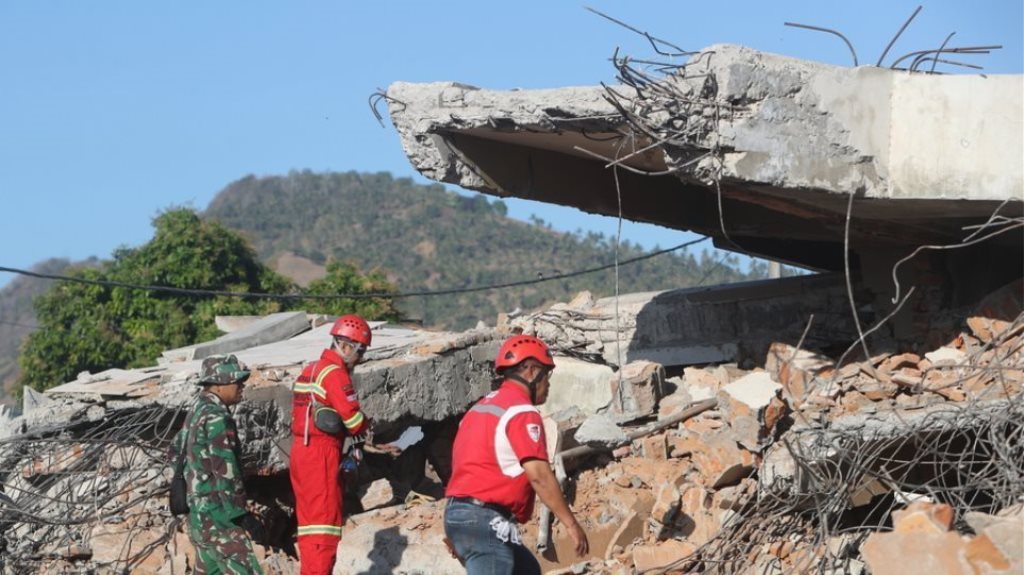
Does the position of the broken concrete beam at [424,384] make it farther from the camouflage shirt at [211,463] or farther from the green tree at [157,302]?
the green tree at [157,302]

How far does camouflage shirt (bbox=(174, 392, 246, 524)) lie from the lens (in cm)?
738

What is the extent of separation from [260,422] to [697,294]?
4.32 meters

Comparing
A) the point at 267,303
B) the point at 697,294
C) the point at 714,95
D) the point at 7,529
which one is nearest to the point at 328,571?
the point at 7,529

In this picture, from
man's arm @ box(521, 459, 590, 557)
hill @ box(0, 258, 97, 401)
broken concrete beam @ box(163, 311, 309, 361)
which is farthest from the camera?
hill @ box(0, 258, 97, 401)

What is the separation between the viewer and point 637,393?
10.0 m

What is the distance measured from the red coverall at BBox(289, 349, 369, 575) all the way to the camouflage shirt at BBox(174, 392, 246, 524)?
1.98 ft

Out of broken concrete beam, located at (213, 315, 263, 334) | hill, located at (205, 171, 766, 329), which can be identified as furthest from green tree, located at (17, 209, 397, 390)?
hill, located at (205, 171, 766, 329)

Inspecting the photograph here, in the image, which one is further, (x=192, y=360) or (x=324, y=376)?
(x=192, y=360)

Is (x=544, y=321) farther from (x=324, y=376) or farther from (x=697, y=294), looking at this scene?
(x=324, y=376)

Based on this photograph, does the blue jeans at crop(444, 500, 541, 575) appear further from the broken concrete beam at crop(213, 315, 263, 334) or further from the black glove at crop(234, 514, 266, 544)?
the broken concrete beam at crop(213, 315, 263, 334)

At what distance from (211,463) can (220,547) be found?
47cm

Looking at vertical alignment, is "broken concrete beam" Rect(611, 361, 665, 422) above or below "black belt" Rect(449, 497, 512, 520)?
below

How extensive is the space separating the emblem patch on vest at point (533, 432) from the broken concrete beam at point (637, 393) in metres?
3.89

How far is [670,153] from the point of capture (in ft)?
26.4
